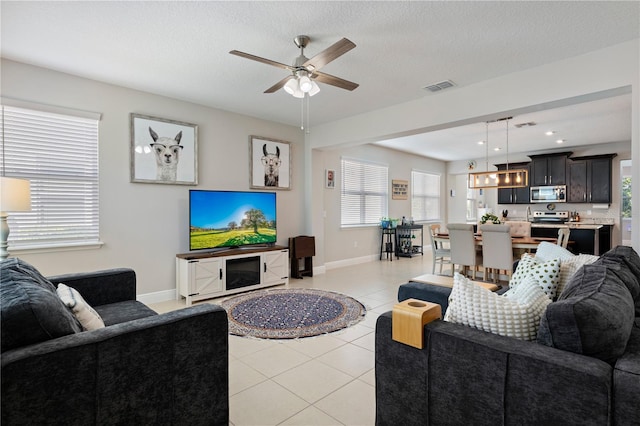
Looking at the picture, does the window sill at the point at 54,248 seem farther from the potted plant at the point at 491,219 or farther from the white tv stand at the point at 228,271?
the potted plant at the point at 491,219

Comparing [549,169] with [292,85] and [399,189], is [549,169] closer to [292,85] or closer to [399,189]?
[399,189]

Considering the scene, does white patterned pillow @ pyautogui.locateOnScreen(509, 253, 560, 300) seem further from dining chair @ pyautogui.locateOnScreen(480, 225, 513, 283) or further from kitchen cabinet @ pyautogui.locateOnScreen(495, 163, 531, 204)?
kitchen cabinet @ pyautogui.locateOnScreen(495, 163, 531, 204)

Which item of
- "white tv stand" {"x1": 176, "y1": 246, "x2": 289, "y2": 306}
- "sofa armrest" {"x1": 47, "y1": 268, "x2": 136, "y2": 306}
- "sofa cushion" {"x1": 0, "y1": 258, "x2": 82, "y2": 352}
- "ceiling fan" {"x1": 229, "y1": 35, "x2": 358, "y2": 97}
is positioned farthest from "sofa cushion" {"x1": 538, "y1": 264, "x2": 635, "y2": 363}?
"white tv stand" {"x1": 176, "y1": 246, "x2": 289, "y2": 306}

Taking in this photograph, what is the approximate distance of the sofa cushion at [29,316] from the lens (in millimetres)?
1226

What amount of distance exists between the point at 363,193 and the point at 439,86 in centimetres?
374

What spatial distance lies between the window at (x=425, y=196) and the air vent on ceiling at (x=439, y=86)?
5.09 metres

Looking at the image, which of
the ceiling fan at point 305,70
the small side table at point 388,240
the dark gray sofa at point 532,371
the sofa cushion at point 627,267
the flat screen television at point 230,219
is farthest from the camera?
the small side table at point 388,240

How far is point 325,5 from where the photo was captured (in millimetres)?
2471

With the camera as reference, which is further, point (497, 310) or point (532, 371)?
point (497, 310)

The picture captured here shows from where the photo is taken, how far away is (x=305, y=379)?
7.89ft

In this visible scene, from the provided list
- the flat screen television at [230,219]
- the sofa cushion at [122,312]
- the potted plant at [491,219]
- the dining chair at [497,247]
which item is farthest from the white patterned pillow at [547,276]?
the potted plant at [491,219]

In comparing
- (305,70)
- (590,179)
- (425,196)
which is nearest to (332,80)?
(305,70)

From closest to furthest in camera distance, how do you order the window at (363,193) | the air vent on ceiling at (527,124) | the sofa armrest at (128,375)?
the sofa armrest at (128,375), the air vent on ceiling at (527,124), the window at (363,193)

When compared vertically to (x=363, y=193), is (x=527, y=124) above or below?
above
